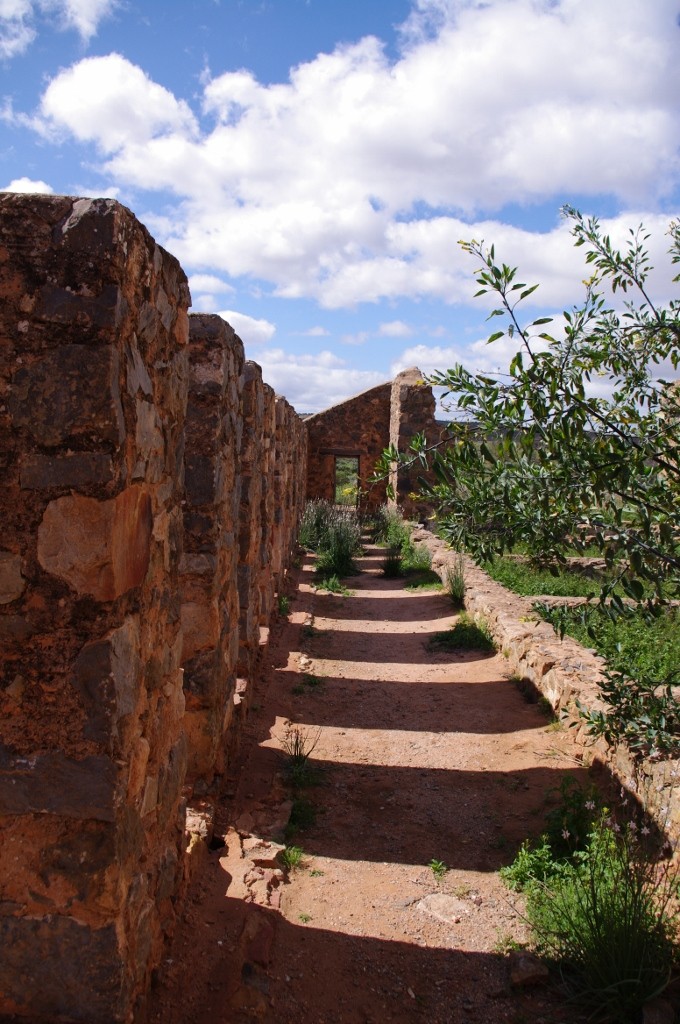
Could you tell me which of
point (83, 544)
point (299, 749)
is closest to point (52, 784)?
point (83, 544)

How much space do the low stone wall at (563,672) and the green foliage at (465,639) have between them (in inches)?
4.5

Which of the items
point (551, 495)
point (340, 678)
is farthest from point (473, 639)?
point (551, 495)

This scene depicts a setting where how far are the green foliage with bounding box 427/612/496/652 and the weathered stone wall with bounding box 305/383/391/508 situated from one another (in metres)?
12.1

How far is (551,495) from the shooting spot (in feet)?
8.00

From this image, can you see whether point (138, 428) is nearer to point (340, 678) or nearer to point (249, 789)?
point (249, 789)

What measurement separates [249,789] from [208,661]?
0.84 m

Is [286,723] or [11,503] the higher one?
[11,503]

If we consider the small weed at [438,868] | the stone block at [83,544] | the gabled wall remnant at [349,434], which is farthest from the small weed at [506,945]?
the gabled wall remnant at [349,434]

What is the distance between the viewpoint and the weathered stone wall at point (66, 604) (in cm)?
196

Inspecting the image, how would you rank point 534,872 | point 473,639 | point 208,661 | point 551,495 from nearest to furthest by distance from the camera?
1. point 551,495
2. point 534,872
3. point 208,661
4. point 473,639

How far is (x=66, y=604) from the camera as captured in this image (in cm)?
201

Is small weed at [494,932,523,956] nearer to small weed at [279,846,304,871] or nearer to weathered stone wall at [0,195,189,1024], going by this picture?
small weed at [279,846,304,871]

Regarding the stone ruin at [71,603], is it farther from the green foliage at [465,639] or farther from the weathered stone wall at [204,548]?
the green foliage at [465,639]

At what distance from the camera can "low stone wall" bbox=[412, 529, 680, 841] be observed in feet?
12.4
